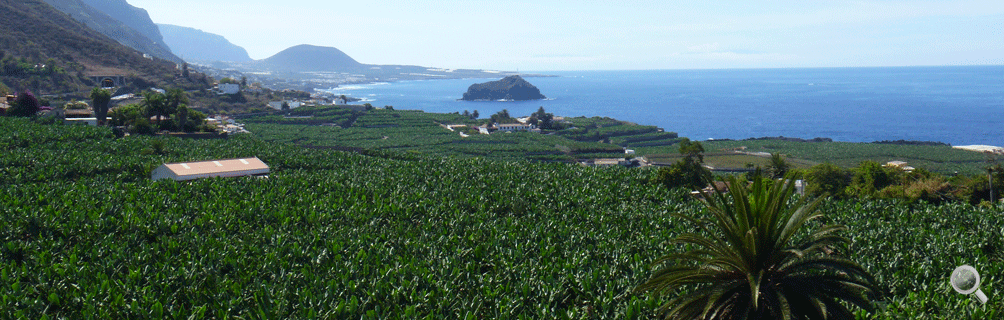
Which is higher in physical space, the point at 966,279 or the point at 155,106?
the point at 966,279

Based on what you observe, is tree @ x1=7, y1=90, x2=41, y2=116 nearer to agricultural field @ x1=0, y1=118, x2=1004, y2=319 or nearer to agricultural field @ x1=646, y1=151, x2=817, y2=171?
agricultural field @ x1=0, y1=118, x2=1004, y2=319

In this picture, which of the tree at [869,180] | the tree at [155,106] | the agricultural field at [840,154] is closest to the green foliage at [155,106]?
the tree at [155,106]

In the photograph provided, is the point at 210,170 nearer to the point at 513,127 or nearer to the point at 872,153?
the point at 513,127

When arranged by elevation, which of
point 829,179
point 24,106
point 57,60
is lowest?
point 829,179

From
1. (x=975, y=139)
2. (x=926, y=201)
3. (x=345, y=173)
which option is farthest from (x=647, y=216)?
(x=975, y=139)

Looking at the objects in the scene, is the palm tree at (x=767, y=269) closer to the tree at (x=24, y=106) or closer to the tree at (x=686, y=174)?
the tree at (x=686, y=174)

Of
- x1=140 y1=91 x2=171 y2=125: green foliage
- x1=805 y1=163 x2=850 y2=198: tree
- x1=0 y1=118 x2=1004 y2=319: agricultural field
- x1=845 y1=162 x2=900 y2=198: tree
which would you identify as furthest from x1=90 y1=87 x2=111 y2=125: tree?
x1=845 y1=162 x2=900 y2=198: tree

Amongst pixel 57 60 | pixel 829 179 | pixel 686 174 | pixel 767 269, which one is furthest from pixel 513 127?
pixel 767 269

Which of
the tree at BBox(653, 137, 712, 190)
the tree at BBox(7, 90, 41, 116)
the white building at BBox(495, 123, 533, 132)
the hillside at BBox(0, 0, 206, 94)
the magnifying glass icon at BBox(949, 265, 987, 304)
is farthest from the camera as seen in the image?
the white building at BBox(495, 123, 533, 132)
